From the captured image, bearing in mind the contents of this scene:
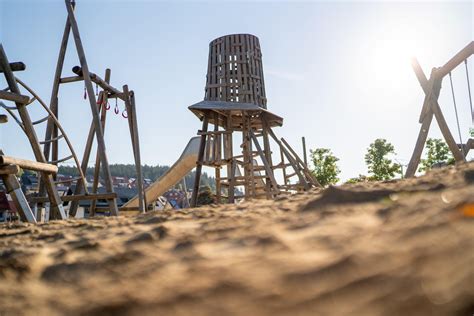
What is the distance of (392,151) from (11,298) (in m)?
27.4

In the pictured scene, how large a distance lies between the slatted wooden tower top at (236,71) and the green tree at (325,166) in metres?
15.4

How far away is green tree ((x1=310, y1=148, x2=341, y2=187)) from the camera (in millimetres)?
23250

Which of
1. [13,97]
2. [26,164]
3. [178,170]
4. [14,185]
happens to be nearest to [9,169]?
[14,185]

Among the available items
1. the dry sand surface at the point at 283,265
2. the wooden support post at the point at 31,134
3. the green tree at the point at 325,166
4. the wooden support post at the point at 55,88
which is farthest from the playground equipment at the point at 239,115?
the green tree at the point at 325,166

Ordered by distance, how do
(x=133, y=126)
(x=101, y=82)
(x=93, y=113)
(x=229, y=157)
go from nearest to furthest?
1. (x=93, y=113)
2. (x=101, y=82)
3. (x=133, y=126)
4. (x=229, y=157)

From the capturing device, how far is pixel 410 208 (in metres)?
0.70

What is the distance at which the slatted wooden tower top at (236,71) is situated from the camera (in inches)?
340

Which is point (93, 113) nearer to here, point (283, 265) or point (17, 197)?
point (17, 197)

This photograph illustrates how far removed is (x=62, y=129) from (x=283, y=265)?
203 inches

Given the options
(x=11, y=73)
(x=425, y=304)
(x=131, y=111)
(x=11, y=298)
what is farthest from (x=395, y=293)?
(x=131, y=111)

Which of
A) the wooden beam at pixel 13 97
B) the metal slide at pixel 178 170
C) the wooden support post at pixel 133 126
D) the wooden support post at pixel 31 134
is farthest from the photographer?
the metal slide at pixel 178 170

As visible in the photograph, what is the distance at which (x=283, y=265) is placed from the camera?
543 millimetres

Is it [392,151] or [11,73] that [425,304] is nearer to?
[11,73]

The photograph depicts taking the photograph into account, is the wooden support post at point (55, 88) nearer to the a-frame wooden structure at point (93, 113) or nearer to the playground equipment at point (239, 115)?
the a-frame wooden structure at point (93, 113)
